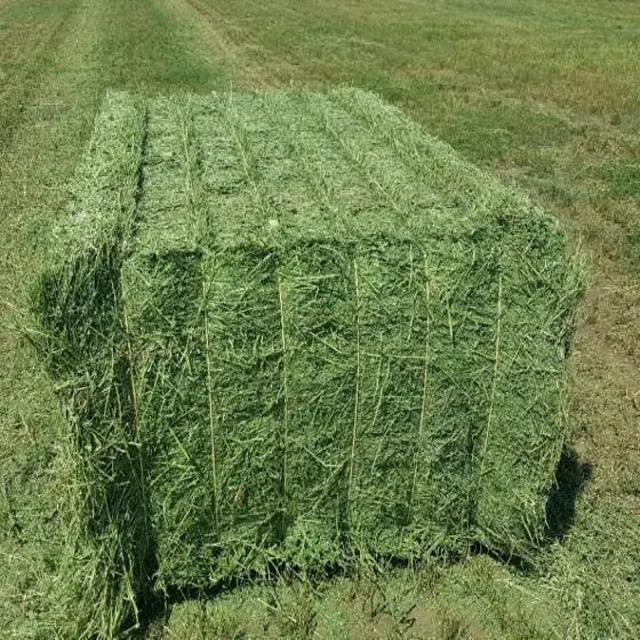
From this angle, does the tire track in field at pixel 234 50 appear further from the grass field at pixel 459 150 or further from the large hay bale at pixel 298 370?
the large hay bale at pixel 298 370

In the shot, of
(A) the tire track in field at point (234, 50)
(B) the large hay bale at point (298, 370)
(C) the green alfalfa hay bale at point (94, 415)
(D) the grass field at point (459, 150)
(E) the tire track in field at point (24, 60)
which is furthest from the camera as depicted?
(A) the tire track in field at point (234, 50)

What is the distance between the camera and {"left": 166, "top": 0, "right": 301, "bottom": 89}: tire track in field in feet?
59.3

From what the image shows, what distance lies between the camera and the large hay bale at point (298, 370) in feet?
12.4

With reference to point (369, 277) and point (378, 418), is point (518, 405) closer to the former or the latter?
point (378, 418)

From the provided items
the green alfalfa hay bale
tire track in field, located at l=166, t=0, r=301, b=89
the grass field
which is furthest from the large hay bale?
tire track in field, located at l=166, t=0, r=301, b=89

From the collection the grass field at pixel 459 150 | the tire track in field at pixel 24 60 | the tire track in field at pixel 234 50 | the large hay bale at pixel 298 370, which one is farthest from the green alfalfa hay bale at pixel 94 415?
the tire track in field at pixel 234 50

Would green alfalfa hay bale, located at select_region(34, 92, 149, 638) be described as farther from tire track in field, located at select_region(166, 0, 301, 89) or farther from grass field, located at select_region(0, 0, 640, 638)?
tire track in field, located at select_region(166, 0, 301, 89)

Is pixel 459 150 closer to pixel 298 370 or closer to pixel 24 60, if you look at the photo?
pixel 298 370

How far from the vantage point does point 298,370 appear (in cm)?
403

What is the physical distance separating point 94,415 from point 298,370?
116cm

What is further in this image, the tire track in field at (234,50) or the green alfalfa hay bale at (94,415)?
the tire track in field at (234,50)

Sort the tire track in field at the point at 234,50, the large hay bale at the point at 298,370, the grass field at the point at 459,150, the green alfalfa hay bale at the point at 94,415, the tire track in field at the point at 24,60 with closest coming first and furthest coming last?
the green alfalfa hay bale at the point at 94,415 < the large hay bale at the point at 298,370 < the grass field at the point at 459,150 < the tire track in field at the point at 24,60 < the tire track in field at the point at 234,50

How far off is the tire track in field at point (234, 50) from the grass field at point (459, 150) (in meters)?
0.15

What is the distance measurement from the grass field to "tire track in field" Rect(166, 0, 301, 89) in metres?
0.15
